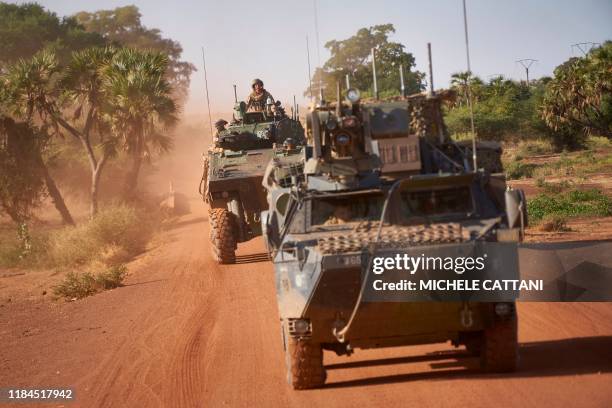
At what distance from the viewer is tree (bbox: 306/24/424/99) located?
109ft

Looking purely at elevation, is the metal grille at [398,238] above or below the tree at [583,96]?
below

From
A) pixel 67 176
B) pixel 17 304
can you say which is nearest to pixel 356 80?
pixel 67 176

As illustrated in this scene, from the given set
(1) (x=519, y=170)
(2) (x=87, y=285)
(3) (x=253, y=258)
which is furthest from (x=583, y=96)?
(2) (x=87, y=285)

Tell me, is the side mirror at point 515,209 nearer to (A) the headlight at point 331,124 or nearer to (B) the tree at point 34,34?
(A) the headlight at point 331,124

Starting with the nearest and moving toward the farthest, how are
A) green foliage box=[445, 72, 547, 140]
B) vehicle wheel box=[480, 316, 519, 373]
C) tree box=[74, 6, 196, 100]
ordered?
vehicle wheel box=[480, 316, 519, 373]
green foliage box=[445, 72, 547, 140]
tree box=[74, 6, 196, 100]

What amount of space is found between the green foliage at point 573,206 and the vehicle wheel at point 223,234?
6721mm

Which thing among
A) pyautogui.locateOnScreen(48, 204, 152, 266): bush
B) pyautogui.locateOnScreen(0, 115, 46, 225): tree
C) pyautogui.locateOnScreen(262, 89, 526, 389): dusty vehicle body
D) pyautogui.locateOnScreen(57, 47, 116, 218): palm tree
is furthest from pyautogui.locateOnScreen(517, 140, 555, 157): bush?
pyautogui.locateOnScreen(262, 89, 526, 389): dusty vehicle body

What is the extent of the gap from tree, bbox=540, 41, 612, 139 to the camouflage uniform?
22.5 meters

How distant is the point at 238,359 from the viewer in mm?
9852

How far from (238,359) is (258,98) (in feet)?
39.2

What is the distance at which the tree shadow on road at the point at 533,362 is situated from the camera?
7.92 m

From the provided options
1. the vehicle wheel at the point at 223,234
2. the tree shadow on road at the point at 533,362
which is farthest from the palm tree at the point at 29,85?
the tree shadow on road at the point at 533,362

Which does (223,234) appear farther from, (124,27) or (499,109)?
(124,27)

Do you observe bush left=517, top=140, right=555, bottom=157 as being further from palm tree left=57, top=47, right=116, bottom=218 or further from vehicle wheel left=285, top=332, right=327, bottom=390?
vehicle wheel left=285, top=332, right=327, bottom=390
